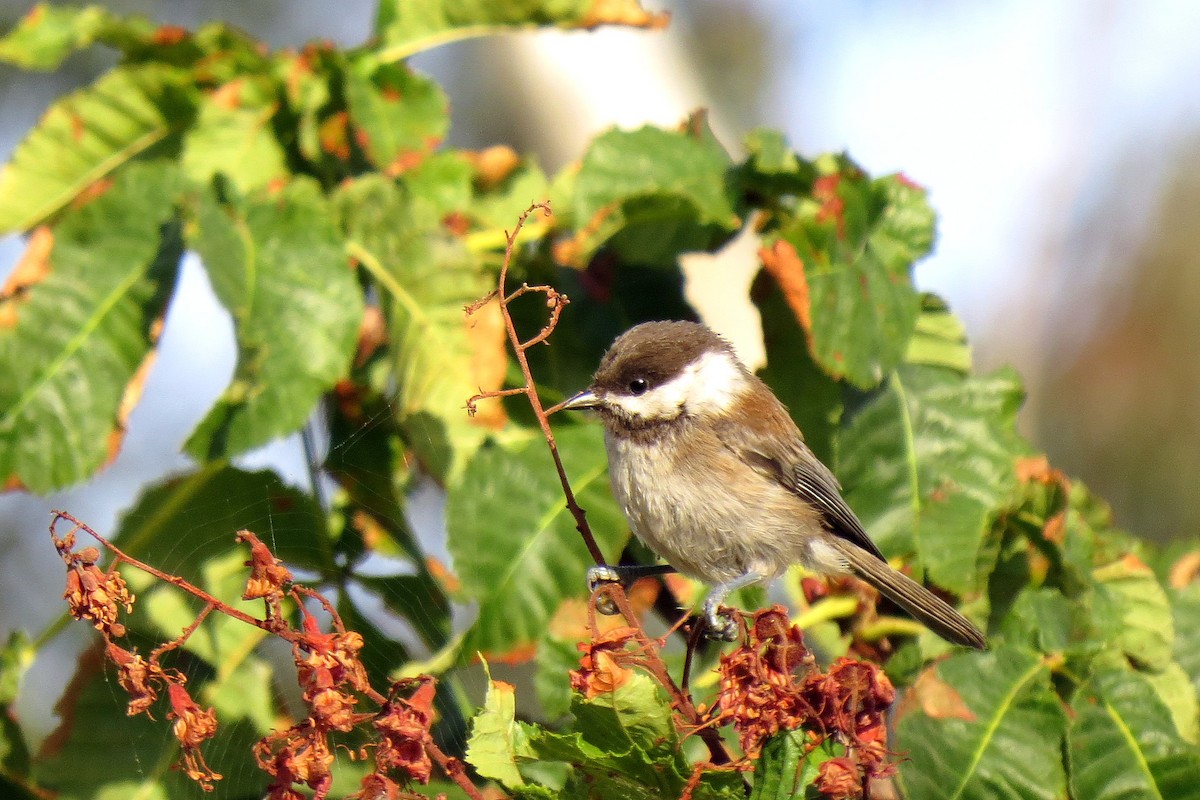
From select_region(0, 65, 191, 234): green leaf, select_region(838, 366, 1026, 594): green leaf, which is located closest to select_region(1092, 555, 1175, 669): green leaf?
select_region(838, 366, 1026, 594): green leaf

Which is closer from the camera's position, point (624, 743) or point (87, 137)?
point (624, 743)

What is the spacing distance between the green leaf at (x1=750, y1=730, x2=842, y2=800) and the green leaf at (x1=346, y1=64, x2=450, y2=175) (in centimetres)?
186

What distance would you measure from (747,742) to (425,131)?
1.97 m

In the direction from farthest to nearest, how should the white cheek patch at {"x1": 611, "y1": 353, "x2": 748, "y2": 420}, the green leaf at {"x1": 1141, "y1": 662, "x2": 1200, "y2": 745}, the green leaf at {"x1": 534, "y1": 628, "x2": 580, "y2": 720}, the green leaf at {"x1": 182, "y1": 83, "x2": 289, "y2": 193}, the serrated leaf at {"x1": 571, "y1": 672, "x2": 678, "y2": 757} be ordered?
1. the green leaf at {"x1": 182, "y1": 83, "x2": 289, "y2": 193}
2. the white cheek patch at {"x1": 611, "y1": 353, "x2": 748, "y2": 420}
3. the green leaf at {"x1": 1141, "y1": 662, "x2": 1200, "y2": 745}
4. the green leaf at {"x1": 534, "y1": 628, "x2": 580, "y2": 720}
5. the serrated leaf at {"x1": 571, "y1": 672, "x2": 678, "y2": 757}

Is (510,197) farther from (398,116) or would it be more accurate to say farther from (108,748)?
(108,748)

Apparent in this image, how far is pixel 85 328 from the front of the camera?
2.38 meters

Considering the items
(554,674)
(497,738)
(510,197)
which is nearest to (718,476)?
(554,674)

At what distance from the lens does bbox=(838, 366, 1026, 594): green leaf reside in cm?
234

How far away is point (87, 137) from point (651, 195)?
149 cm

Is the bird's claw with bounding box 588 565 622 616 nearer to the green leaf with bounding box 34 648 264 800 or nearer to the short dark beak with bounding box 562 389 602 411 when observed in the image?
the short dark beak with bounding box 562 389 602 411

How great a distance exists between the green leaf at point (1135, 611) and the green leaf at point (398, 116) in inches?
74.2

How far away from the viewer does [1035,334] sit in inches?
388

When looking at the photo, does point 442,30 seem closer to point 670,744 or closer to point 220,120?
point 220,120

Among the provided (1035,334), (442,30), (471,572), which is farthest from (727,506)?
(1035,334)
